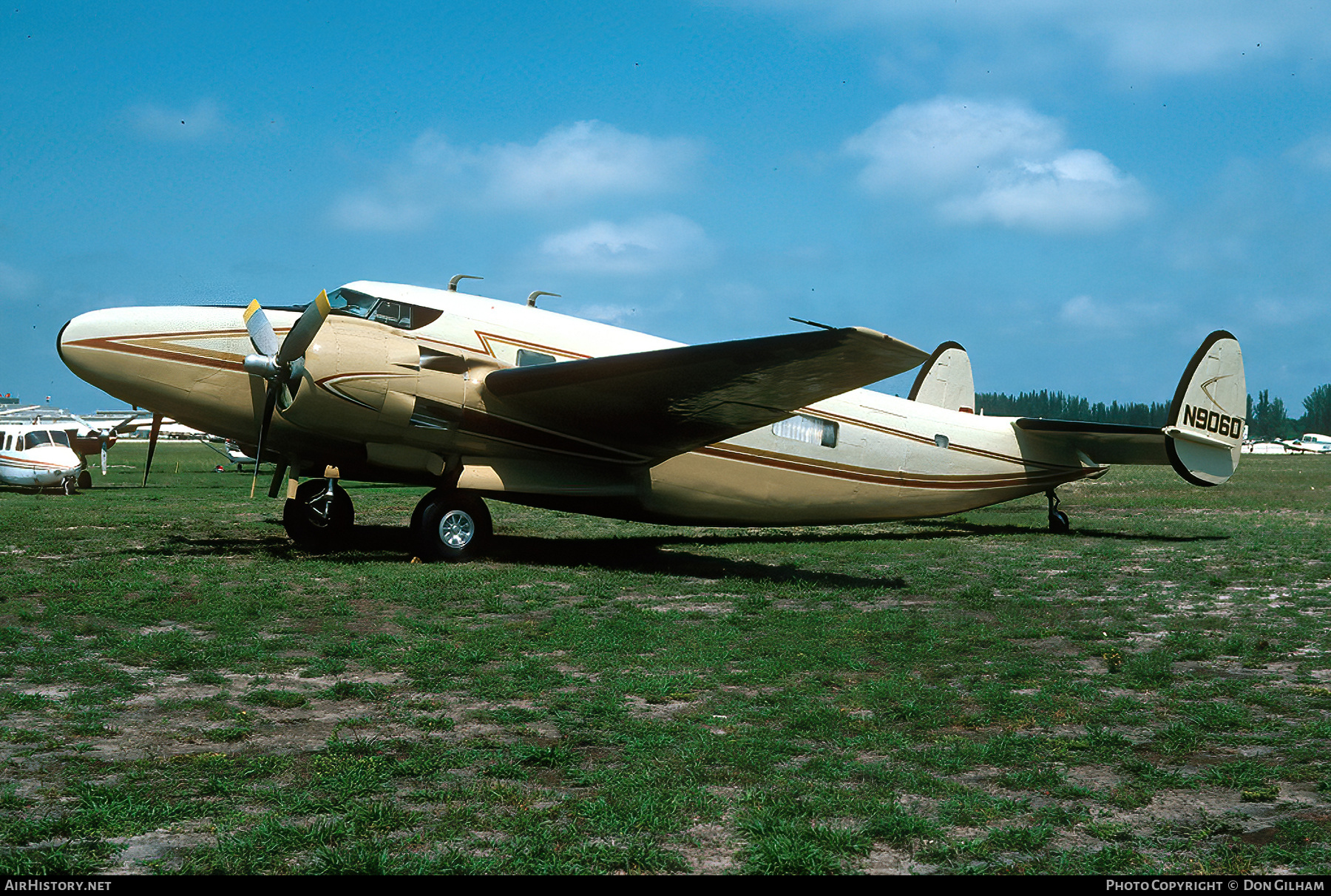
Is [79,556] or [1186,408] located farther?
[1186,408]

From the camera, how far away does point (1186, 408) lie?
17.1 m

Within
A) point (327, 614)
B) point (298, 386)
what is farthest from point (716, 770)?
point (298, 386)

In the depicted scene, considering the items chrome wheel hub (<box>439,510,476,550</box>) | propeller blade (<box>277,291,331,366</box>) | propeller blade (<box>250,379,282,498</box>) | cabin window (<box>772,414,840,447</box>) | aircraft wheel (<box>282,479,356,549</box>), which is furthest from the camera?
cabin window (<box>772,414,840,447</box>)

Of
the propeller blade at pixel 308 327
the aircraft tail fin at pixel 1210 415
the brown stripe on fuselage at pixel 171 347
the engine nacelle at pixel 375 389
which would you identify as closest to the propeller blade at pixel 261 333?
the brown stripe on fuselage at pixel 171 347

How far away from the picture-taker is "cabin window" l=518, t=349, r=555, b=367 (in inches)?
511

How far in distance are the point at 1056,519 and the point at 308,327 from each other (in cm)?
1460

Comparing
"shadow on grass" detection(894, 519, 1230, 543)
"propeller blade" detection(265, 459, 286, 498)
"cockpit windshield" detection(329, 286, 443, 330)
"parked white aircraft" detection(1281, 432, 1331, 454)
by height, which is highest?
"parked white aircraft" detection(1281, 432, 1331, 454)

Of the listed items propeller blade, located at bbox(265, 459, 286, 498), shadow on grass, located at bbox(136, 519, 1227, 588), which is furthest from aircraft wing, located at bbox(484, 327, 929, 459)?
propeller blade, located at bbox(265, 459, 286, 498)

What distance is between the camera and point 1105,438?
17.5 meters

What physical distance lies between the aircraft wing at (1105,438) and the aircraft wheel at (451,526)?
10727 mm

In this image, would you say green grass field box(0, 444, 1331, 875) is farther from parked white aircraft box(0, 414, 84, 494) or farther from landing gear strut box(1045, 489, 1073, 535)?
parked white aircraft box(0, 414, 84, 494)

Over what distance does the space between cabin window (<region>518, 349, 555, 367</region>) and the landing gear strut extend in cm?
1091

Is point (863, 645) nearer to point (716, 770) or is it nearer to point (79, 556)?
point (716, 770)
